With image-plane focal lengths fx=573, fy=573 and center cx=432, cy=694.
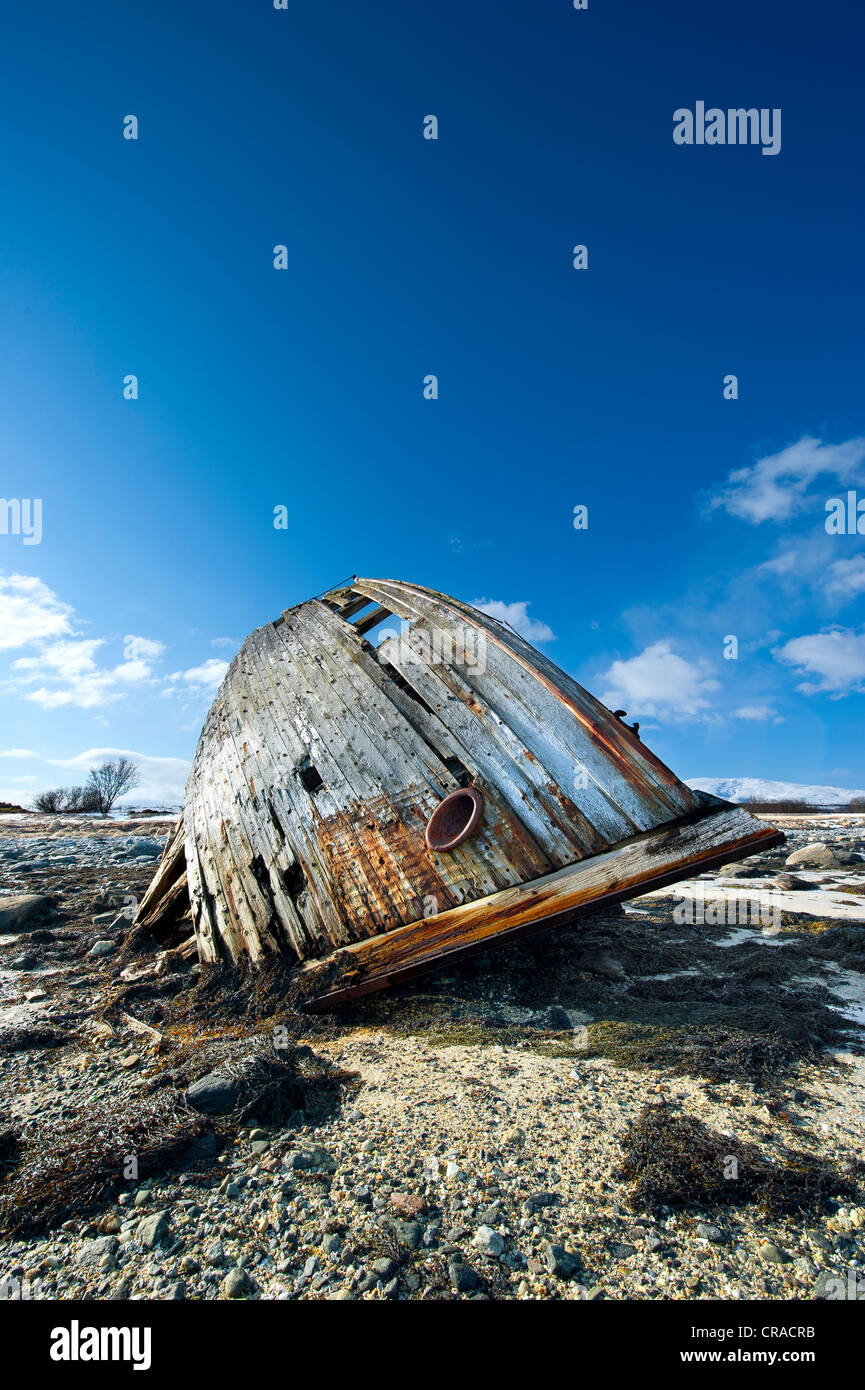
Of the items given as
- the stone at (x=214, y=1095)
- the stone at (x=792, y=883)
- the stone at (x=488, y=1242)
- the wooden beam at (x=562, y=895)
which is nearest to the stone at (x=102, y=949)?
the wooden beam at (x=562, y=895)

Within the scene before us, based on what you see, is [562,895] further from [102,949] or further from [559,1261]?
[102,949]

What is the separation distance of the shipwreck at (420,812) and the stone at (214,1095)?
1.20 m

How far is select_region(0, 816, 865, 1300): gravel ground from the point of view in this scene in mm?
2270

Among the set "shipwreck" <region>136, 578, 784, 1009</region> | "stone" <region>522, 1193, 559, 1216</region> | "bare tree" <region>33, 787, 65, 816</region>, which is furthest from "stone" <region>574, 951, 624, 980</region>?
"bare tree" <region>33, 787, 65, 816</region>

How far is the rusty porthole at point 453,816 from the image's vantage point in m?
4.68

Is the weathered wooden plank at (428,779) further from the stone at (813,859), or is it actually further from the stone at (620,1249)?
the stone at (813,859)

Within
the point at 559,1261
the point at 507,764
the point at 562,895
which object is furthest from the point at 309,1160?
the point at 507,764

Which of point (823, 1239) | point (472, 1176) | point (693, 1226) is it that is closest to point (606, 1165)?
point (693, 1226)

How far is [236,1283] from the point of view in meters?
2.19

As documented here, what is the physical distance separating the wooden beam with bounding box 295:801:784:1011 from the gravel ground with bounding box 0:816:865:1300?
65cm

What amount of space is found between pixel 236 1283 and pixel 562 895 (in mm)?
2609

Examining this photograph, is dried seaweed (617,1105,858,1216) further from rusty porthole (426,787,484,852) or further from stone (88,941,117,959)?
stone (88,941,117,959)
